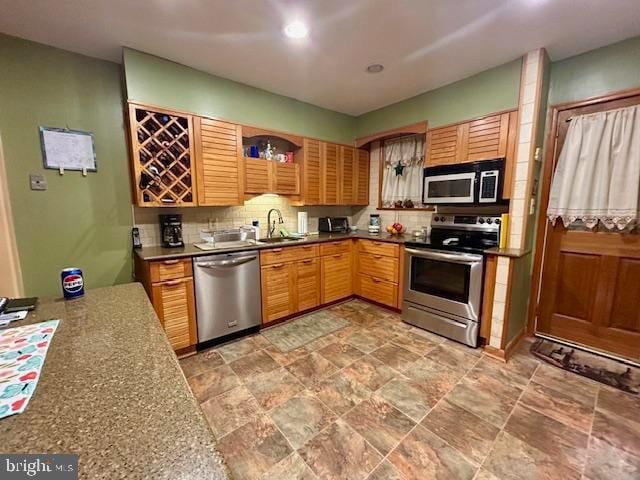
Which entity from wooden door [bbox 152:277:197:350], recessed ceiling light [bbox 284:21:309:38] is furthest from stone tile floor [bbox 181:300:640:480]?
recessed ceiling light [bbox 284:21:309:38]

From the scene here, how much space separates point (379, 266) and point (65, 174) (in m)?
3.17

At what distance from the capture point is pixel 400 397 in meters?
1.87

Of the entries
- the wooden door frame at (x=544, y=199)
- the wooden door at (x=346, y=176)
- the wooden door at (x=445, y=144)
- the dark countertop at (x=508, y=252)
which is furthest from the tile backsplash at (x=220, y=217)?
the wooden door frame at (x=544, y=199)

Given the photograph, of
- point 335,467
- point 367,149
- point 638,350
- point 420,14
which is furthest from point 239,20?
point 638,350

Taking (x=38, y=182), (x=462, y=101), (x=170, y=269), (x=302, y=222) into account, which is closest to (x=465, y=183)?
(x=462, y=101)

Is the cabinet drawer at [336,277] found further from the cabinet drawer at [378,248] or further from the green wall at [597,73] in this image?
the green wall at [597,73]

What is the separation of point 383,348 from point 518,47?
2.75m

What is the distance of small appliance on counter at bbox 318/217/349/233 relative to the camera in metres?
3.87

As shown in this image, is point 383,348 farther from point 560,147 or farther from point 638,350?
point 560,147

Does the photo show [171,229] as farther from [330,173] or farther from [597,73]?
[597,73]

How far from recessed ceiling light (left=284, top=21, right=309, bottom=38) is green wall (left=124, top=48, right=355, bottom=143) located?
0.98m

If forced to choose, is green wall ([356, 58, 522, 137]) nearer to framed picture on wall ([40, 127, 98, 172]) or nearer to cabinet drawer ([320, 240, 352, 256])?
cabinet drawer ([320, 240, 352, 256])

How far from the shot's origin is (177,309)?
7.42 feet

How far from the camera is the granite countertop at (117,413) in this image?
468 mm
